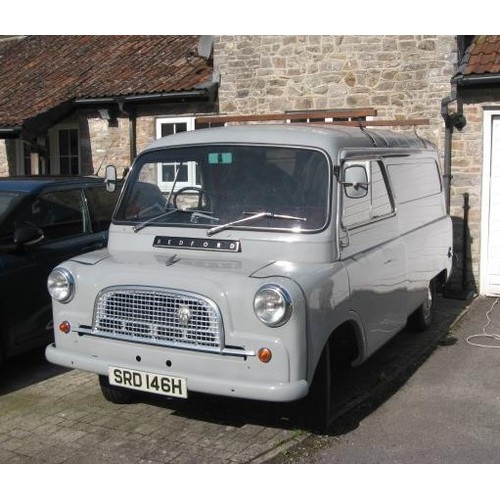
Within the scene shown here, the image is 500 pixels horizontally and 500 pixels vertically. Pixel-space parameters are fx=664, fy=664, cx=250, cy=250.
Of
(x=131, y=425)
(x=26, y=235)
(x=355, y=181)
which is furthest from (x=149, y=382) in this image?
(x=26, y=235)

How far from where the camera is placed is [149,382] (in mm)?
4430

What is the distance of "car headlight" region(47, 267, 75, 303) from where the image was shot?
476 centimetres

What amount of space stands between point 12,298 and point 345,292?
291 centimetres

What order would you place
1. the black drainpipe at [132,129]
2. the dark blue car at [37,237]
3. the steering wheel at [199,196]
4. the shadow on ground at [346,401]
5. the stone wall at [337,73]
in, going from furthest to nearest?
the black drainpipe at [132,129]
the stone wall at [337,73]
the dark blue car at [37,237]
the steering wheel at [199,196]
the shadow on ground at [346,401]

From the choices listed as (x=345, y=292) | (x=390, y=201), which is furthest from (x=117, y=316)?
(x=390, y=201)

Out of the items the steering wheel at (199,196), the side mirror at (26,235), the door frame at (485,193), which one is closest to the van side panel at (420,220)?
the door frame at (485,193)

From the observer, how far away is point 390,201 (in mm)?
5977

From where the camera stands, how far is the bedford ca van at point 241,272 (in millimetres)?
4176

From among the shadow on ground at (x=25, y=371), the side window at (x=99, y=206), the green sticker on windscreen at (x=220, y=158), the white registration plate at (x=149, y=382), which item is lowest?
the shadow on ground at (x=25, y=371)

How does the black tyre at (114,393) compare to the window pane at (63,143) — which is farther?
the window pane at (63,143)

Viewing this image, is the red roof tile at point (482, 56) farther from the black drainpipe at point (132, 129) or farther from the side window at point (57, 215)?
the black drainpipe at point (132, 129)

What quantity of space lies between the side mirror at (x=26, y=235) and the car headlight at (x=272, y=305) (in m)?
2.72

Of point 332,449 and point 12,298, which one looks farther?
point 12,298

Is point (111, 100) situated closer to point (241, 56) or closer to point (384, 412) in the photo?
point (241, 56)
